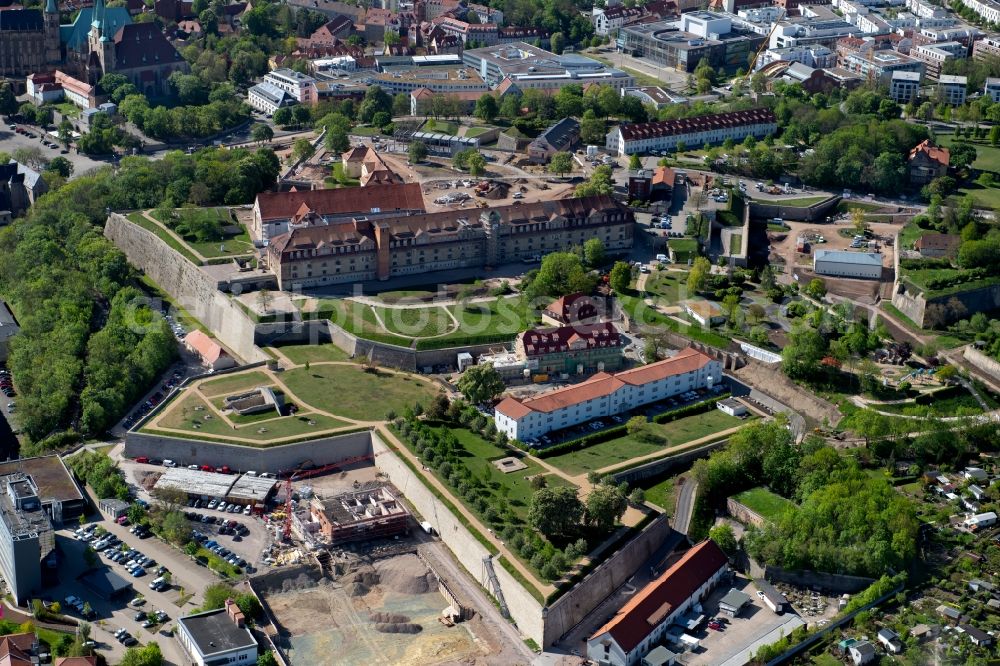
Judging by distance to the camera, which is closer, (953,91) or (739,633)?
(739,633)

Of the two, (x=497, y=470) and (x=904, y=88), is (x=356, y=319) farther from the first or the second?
(x=904, y=88)

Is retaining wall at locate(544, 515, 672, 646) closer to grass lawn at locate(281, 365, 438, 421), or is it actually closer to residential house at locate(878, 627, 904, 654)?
residential house at locate(878, 627, 904, 654)

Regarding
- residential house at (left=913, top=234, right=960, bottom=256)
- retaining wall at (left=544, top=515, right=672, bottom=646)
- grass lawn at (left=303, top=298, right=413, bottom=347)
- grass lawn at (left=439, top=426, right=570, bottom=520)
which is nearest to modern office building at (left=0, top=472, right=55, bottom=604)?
grass lawn at (left=439, top=426, right=570, bottom=520)

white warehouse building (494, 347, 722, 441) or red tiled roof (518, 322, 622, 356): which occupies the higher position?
red tiled roof (518, 322, 622, 356)

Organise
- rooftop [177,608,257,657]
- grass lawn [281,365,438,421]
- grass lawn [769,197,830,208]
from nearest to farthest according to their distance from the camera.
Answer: rooftop [177,608,257,657]
grass lawn [281,365,438,421]
grass lawn [769,197,830,208]

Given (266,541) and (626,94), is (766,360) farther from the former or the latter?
(626,94)

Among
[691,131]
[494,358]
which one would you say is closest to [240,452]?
[494,358]

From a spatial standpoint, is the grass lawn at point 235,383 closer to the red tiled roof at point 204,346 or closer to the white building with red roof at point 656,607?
the red tiled roof at point 204,346

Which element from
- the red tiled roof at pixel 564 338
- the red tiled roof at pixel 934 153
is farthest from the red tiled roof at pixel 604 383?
the red tiled roof at pixel 934 153

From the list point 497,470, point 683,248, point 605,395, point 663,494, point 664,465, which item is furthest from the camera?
point 683,248
